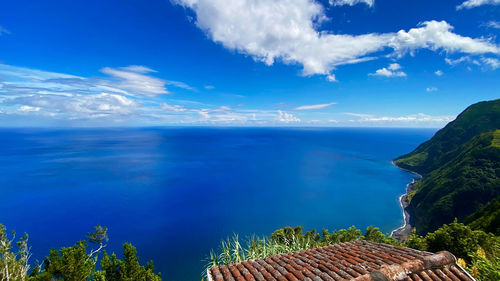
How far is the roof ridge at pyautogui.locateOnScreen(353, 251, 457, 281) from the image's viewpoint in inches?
228

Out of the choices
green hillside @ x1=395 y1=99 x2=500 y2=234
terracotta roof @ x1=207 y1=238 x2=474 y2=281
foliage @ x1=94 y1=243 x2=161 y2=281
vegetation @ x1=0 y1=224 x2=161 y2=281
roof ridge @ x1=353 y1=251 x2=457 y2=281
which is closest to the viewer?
roof ridge @ x1=353 y1=251 x2=457 y2=281

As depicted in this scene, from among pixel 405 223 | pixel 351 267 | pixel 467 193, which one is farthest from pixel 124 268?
pixel 467 193

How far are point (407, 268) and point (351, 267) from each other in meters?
1.65

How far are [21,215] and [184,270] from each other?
5001 cm

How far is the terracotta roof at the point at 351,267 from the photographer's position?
6.20 meters

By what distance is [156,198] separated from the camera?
65.8m

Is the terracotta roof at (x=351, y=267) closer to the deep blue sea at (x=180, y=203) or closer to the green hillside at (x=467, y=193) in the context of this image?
the deep blue sea at (x=180, y=203)

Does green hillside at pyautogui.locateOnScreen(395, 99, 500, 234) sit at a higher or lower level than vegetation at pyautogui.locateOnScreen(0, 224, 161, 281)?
lower

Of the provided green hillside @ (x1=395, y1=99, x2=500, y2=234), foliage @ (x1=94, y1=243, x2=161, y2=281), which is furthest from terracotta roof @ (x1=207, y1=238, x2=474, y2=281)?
green hillside @ (x1=395, y1=99, x2=500, y2=234)

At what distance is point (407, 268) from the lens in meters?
6.21

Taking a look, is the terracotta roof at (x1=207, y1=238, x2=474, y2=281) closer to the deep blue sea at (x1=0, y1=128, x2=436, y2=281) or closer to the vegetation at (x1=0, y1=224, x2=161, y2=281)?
the vegetation at (x1=0, y1=224, x2=161, y2=281)

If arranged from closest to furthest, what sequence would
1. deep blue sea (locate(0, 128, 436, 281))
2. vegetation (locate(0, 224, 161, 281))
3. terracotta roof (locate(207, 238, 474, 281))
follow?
1. terracotta roof (locate(207, 238, 474, 281))
2. vegetation (locate(0, 224, 161, 281))
3. deep blue sea (locate(0, 128, 436, 281))

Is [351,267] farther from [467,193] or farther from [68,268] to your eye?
[467,193]

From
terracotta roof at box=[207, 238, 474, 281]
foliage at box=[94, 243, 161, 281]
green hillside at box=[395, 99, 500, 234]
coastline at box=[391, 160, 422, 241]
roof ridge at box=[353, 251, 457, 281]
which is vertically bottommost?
coastline at box=[391, 160, 422, 241]
